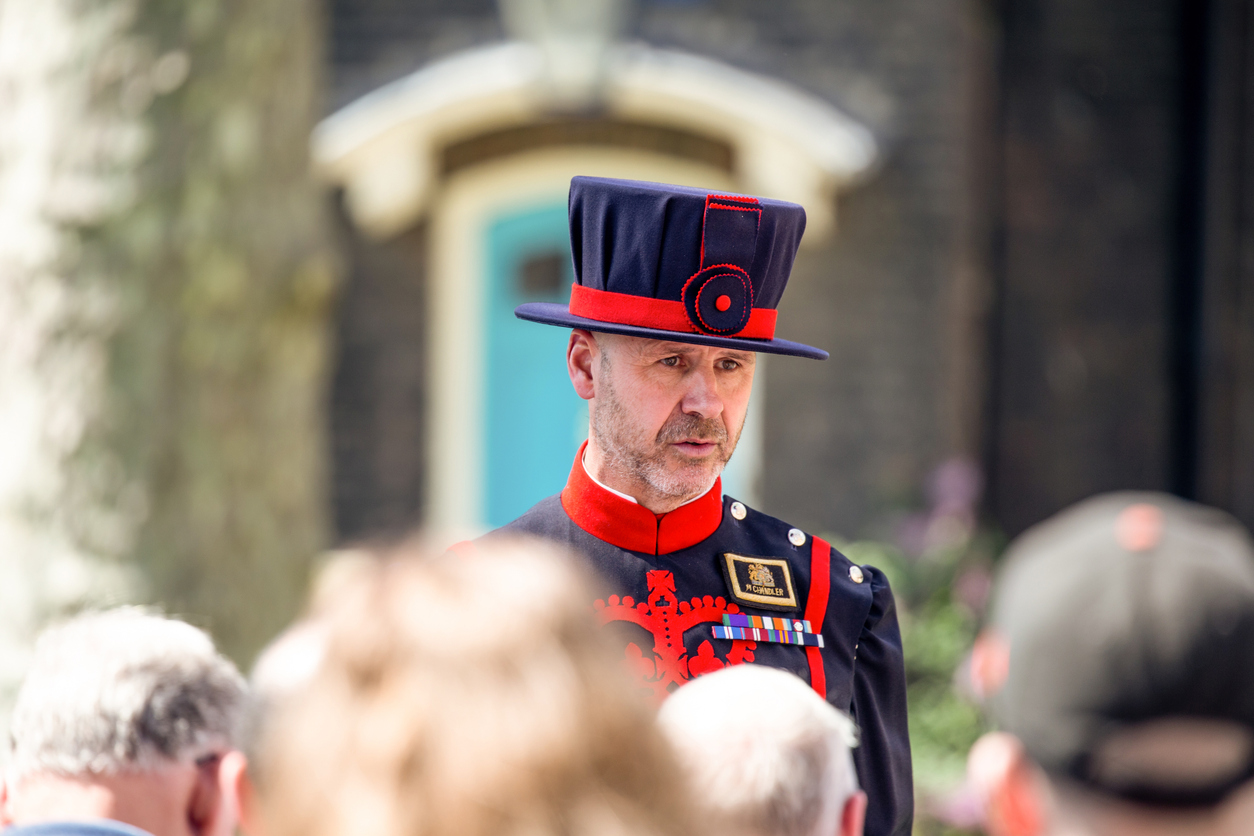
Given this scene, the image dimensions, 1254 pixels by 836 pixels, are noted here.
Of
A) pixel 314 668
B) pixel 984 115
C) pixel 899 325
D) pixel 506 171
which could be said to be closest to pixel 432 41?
pixel 506 171

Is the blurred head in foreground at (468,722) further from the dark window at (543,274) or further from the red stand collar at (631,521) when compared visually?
the dark window at (543,274)

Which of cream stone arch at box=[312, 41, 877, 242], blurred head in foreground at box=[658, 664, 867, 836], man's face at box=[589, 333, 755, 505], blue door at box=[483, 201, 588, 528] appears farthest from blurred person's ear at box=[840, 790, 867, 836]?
blue door at box=[483, 201, 588, 528]

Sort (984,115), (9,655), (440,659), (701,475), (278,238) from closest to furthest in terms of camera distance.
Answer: (440,659) → (701,475) → (9,655) → (278,238) → (984,115)

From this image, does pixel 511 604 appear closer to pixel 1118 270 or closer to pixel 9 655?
pixel 9 655

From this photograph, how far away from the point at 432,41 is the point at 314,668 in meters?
5.92

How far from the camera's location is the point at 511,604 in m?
1.04

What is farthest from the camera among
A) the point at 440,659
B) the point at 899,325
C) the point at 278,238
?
the point at 899,325

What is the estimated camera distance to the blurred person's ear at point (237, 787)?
161 centimetres

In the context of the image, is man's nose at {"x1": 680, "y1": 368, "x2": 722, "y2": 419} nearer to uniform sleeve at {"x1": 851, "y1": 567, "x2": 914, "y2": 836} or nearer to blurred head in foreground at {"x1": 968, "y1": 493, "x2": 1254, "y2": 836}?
uniform sleeve at {"x1": 851, "y1": 567, "x2": 914, "y2": 836}

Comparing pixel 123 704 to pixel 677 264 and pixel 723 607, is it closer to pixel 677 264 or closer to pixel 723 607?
pixel 723 607

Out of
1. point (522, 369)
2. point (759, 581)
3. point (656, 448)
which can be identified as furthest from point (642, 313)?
point (522, 369)

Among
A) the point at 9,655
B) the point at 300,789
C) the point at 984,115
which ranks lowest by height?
the point at 9,655

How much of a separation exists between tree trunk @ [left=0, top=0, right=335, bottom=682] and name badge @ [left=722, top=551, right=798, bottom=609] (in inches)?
85.8

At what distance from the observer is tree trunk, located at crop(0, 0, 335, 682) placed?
3658 mm
